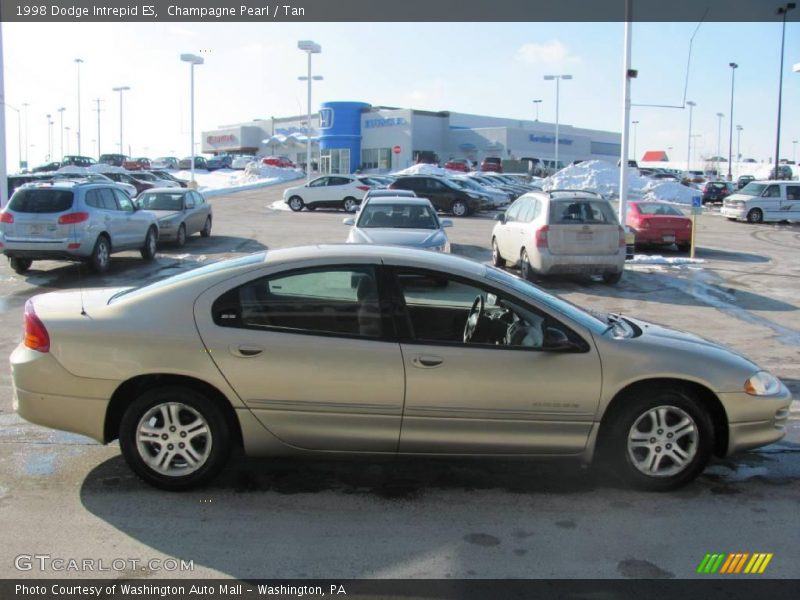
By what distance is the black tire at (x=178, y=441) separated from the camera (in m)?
4.76

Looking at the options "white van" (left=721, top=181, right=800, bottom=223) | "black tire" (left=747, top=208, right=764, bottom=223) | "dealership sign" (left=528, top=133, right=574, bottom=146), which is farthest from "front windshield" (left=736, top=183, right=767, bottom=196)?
"dealership sign" (left=528, top=133, right=574, bottom=146)

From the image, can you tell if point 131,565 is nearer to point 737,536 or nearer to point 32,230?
point 737,536

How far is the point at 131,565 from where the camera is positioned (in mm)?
3959

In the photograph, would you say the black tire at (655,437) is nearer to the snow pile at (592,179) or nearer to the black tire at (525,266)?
the black tire at (525,266)

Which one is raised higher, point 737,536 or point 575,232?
point 575,232

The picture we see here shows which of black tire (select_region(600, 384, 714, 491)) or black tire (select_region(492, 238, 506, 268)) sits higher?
black tire (select_region(492, 238, 506, 268))

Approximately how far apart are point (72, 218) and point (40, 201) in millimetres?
685

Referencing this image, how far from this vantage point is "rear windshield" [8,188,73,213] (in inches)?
570

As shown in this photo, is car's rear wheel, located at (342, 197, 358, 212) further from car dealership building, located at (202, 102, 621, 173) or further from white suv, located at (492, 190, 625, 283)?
car dealership building, located at (202, 102, 621, 173)

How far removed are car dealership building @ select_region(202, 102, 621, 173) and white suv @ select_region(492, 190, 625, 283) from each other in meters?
55.7

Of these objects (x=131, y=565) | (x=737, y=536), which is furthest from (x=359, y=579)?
(x=737, y=536)

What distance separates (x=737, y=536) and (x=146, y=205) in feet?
61.4

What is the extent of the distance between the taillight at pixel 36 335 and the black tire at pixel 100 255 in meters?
10.6

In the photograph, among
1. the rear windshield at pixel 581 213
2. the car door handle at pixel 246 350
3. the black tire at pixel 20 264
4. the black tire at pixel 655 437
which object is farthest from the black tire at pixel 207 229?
the black tire at pixel 655 437
